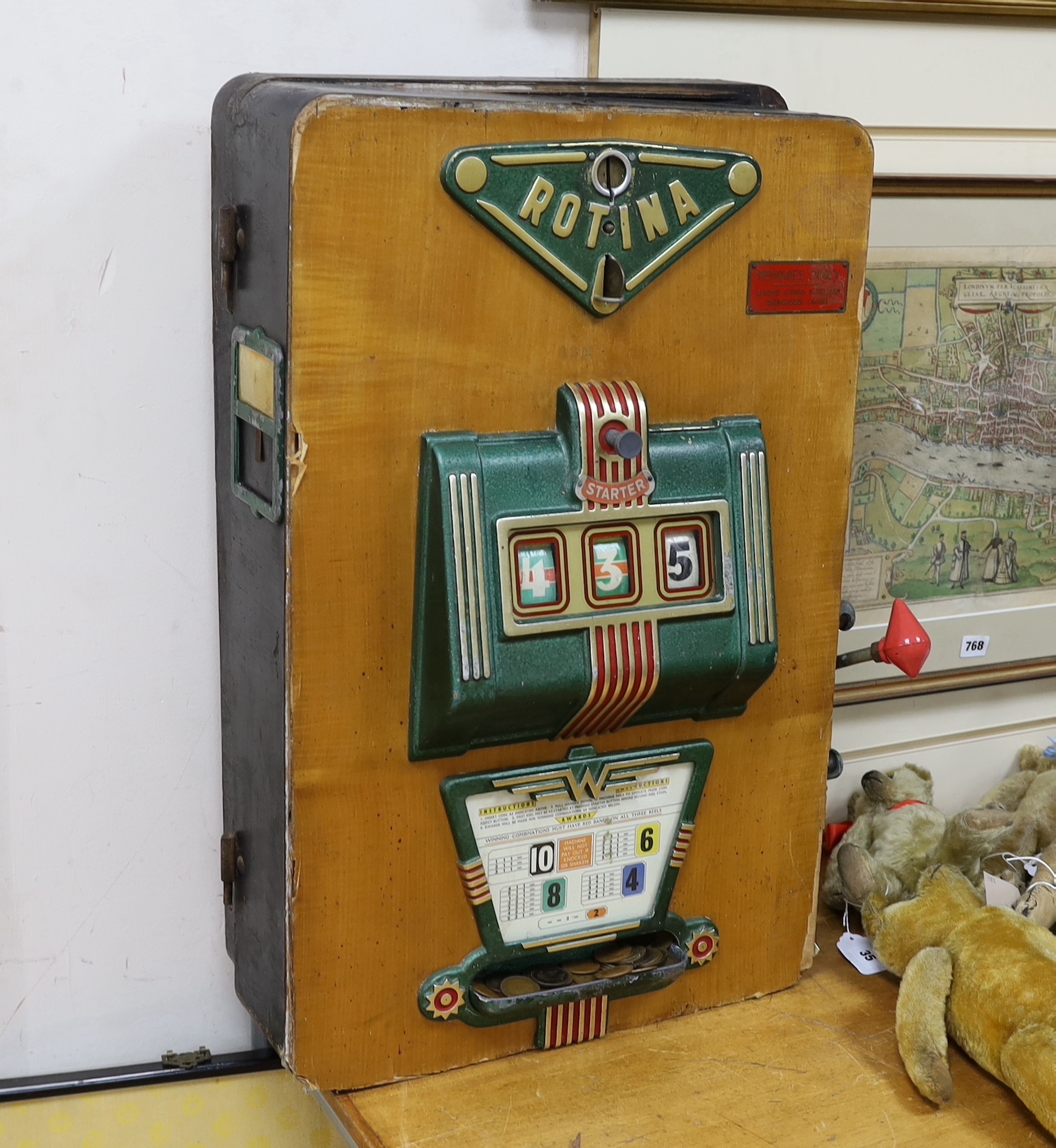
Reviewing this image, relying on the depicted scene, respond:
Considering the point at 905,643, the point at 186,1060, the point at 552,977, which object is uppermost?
the point at 905,643

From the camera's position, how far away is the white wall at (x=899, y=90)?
1355 millimetres

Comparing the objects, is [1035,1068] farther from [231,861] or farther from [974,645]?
[231,861]

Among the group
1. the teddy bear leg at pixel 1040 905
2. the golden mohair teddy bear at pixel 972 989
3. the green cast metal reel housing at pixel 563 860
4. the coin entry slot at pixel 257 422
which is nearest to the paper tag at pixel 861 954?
the golden mohair teddy bear at pixel 972 989

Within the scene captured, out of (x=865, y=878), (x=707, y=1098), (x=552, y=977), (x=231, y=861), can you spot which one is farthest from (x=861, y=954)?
(x=231, y=861)

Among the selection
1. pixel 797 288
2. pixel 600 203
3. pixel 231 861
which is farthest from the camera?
pixel 231 861

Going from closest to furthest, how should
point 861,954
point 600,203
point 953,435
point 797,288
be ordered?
point 600,203 < point 797,288 < point 861,954 < point 953,435

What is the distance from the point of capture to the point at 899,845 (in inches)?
58.0

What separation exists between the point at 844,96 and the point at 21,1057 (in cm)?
135

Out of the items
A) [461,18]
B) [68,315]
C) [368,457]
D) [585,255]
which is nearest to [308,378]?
[368,457]

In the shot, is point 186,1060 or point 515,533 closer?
point 515,533

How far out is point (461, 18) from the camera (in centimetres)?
131

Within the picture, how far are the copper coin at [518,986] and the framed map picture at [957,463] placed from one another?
569mm

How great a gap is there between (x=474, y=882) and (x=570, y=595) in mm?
285

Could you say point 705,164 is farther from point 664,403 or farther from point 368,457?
point 368,457
